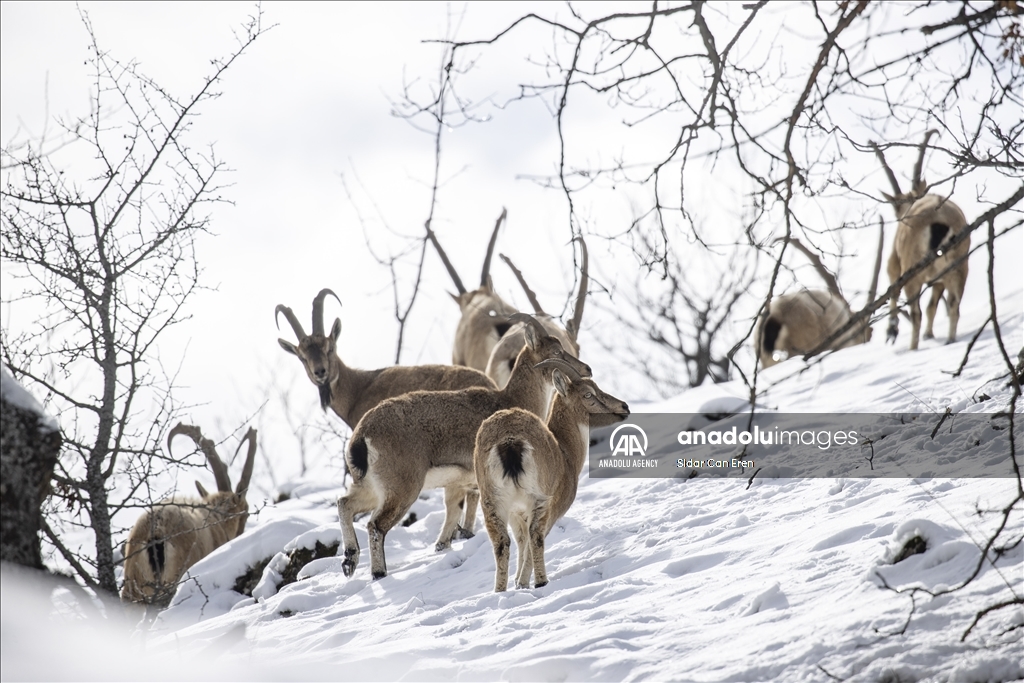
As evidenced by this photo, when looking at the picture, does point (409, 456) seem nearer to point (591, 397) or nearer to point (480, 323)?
point (591, 397)

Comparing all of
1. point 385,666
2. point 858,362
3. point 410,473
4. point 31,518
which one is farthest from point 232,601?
point 858,362

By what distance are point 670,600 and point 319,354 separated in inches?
258

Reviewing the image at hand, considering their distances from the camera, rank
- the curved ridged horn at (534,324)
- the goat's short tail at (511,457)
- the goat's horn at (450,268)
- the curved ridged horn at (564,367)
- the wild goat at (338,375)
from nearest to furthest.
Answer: the goat's short tail at (511,457)
the curved ridged horn at (564,367)
the curved ridged horn at (534,324)
the wild goat at (338,375)
the goat's horn at (450,268)

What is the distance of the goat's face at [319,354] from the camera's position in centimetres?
1091

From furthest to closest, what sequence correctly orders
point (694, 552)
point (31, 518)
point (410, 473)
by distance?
point (410, 473) < point (694, 552) < point (31, 518)

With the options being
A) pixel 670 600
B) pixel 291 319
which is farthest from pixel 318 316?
pixel 670 600

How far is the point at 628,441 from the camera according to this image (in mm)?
10469

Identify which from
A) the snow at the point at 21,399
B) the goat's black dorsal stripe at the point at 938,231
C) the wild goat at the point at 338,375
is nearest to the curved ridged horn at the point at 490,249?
the wild goat at the point at 338,375

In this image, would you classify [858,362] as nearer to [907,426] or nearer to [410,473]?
[907,426]

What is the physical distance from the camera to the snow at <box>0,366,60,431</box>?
4.29 m

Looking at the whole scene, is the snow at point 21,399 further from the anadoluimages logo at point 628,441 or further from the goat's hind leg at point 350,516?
the anadoluimages logo at point 628,441

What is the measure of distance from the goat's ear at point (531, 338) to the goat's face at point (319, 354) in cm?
322

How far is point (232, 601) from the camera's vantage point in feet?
29.1

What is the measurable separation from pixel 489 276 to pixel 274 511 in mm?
4419
